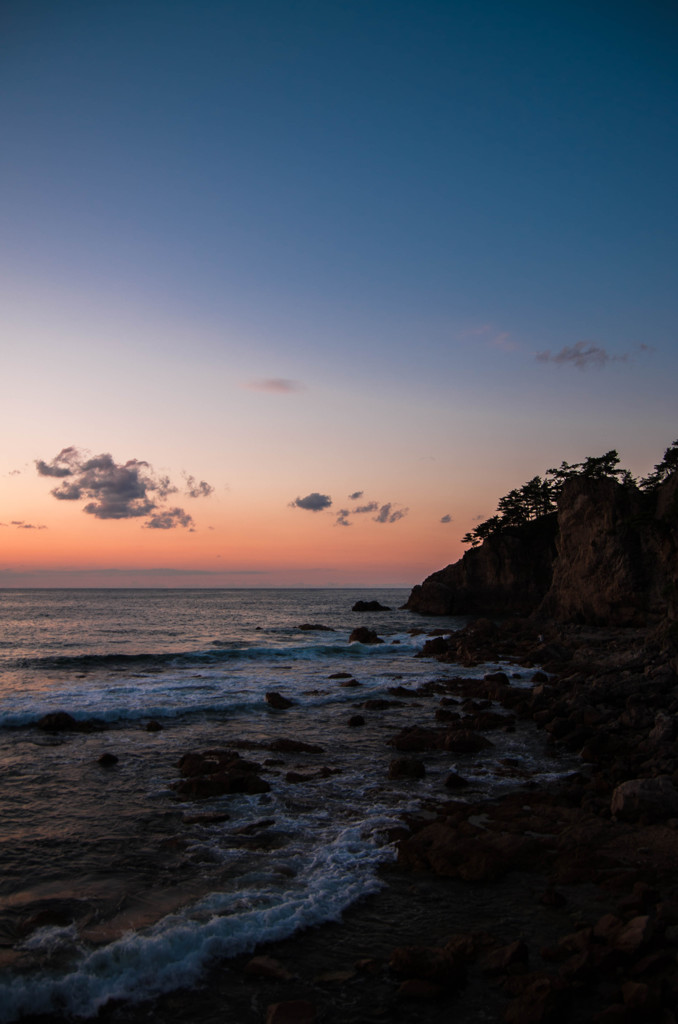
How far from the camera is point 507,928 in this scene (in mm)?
7422

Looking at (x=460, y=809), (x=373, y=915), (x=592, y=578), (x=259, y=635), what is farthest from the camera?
(x=259, y=635)

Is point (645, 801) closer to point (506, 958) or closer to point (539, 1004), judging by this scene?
point (506, 958)

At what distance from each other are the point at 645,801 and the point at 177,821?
8.91 m

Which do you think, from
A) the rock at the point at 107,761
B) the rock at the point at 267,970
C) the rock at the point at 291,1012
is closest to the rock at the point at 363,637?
the rock at the point at 107,761

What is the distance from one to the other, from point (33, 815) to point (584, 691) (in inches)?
696

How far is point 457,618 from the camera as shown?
7006cm

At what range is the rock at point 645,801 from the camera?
408 inches

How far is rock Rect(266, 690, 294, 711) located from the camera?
2264cm

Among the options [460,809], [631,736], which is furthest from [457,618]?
[460,809]

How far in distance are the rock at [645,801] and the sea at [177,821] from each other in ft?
8.87

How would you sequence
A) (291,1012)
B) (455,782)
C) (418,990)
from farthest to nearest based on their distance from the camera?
(455,782) → (418,990) → (291,1012)

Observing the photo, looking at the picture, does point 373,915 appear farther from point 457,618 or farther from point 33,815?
point 457,618

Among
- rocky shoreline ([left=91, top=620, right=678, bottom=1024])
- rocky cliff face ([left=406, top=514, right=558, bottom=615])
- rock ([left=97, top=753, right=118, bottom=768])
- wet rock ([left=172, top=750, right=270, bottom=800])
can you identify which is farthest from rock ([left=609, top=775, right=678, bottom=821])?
rocky cliff face ([left=406, top=514, right=558, bottom=615])

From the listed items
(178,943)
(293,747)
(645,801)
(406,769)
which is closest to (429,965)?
(178,943)
